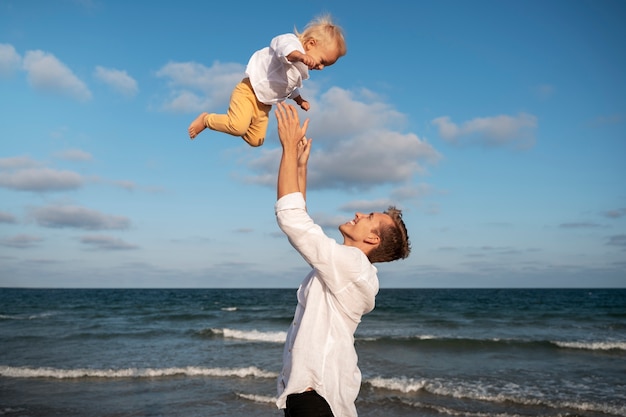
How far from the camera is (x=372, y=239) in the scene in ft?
9.68

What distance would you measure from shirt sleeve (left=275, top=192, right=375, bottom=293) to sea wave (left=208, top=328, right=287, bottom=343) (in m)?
15.7

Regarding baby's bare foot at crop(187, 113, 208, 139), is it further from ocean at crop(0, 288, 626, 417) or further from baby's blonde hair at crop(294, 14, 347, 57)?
ocean at crop(0, 288, 626, 417)

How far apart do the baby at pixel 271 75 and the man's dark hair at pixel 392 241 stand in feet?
3.32

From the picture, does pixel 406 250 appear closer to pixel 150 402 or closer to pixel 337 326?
pixel 337 326

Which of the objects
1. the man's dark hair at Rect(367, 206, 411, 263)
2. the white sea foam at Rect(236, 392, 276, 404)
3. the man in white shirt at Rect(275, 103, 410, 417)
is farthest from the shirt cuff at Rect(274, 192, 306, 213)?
the white sea foam at Rect(236, 392, 276, 404)

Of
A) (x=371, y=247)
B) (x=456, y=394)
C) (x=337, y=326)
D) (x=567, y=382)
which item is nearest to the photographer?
(x=337, y=326)

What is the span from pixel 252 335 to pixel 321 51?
56.6 feet

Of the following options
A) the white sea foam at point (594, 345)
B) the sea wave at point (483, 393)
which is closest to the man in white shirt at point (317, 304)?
the sea wave at point (483, 393)

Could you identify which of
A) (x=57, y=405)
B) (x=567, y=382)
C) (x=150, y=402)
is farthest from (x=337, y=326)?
(x=567, y=382)

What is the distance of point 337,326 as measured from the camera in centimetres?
270

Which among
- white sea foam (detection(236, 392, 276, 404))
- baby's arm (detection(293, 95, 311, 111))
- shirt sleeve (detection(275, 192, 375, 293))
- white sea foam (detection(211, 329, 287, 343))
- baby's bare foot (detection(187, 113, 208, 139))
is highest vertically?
baby's arm (detection(293, 95, 311, 111))

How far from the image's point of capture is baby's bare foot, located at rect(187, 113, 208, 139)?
3.41 metres

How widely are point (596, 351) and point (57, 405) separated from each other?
14.2m

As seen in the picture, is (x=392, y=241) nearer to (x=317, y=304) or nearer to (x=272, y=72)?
(x=317, y=304)
